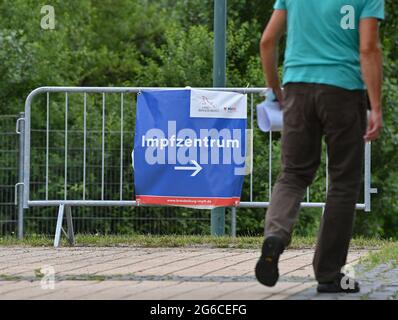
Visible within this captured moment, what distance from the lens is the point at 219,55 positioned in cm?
1219

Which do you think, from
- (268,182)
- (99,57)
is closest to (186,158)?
(268,182)

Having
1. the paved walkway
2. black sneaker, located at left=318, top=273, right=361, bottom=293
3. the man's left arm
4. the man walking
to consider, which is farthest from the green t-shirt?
the paved walkway

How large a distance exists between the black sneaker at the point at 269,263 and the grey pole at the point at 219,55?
543 centimetres

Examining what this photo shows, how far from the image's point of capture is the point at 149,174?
10.4 metres

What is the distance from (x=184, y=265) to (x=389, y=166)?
55.3ft

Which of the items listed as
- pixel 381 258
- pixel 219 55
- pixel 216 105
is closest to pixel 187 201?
pixel 216 105

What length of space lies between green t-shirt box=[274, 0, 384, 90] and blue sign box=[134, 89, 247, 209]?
4.12 metres

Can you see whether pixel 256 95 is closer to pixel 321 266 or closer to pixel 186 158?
pixel 186 158

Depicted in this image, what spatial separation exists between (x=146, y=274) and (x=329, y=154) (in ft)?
5.47

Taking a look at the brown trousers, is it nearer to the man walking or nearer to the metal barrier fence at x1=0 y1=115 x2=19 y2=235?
the man walking

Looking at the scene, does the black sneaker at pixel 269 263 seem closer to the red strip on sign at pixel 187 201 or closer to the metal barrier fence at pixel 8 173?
the red strip on sign at pixel 187 201

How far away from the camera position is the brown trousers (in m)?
6.11

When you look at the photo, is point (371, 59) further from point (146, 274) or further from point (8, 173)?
point (8, 173)

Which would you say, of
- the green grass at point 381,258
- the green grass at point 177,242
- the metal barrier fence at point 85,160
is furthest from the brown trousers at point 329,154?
the metal barrier fence at point 85,160
